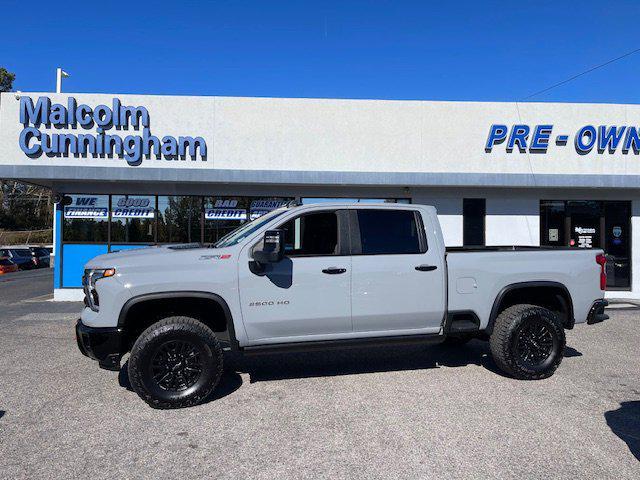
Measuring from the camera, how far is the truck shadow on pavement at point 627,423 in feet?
13.0

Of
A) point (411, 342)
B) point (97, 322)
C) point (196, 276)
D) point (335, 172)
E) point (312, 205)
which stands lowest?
point (411, 342)

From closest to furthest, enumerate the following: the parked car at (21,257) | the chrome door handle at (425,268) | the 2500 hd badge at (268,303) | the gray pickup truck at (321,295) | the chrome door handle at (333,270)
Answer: the gray pickup truck at (321,295)
the 2500 hd badge at (268,303)
the chrome door handle at (333,270)
the chrome door handle at (425,268)
the parked car at (21,257)

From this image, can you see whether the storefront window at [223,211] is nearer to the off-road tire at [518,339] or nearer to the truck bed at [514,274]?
the truck bed at [514,274]

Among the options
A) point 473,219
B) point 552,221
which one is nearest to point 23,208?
point 473,219

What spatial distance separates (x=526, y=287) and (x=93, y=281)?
15.6 feet

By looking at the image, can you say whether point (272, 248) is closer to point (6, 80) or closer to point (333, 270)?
point (333, 270)

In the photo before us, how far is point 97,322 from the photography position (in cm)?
464

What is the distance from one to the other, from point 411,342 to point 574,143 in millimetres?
9923

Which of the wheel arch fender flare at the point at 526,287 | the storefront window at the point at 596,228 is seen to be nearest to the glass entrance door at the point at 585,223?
the storefront window at the point at 596,228

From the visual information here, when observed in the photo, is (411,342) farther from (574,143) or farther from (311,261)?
(574,143)

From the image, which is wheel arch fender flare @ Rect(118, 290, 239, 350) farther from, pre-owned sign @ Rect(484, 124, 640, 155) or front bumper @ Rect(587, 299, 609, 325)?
pre-owned sign @ Rect(484, 124, 640, 155)

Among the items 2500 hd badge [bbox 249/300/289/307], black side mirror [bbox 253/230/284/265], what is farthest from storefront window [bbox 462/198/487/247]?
black side mirror [bbox 253/230/284/265]

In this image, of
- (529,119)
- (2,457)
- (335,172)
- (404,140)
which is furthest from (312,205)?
(529,119)

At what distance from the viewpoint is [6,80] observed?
54.4 m
